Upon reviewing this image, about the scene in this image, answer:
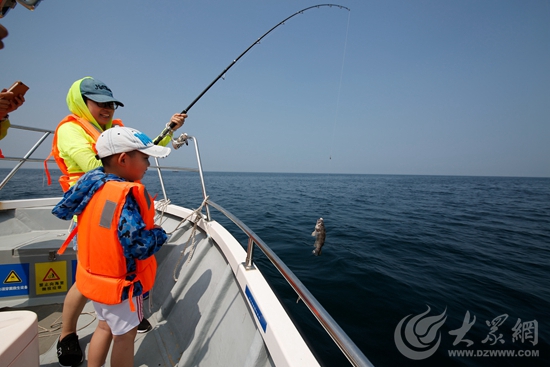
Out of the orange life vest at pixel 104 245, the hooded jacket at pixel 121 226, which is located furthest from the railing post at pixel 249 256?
the orange life vest at pixel 104 245

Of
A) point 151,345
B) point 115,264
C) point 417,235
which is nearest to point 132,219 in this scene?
point 115,264

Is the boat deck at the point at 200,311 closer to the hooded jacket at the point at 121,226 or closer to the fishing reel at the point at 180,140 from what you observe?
the hooded jacket at the point at 121,226

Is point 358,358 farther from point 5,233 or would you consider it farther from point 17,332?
point 5,233

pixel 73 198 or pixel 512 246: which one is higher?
pixel 73 198

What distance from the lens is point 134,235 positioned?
1.31 m

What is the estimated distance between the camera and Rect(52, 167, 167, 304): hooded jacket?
1309mm

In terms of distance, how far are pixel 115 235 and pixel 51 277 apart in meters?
2.18

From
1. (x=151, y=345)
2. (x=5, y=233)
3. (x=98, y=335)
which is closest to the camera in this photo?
(x=98, y=335)

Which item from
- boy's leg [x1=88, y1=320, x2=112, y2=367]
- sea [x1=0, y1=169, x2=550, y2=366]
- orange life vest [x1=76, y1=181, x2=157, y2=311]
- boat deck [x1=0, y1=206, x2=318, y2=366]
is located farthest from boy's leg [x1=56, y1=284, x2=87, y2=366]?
sea [x1=0, y1=169, x2=550, y2=366]

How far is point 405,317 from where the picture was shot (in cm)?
356

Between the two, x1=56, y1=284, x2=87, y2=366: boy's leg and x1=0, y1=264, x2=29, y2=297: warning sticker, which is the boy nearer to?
x1=56, y1=284, x2=87, y2=366: boy's leg

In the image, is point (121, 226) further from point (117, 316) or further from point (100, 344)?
point (100, 344)

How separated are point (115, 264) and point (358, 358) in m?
1.35

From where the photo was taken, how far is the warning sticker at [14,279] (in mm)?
2430
